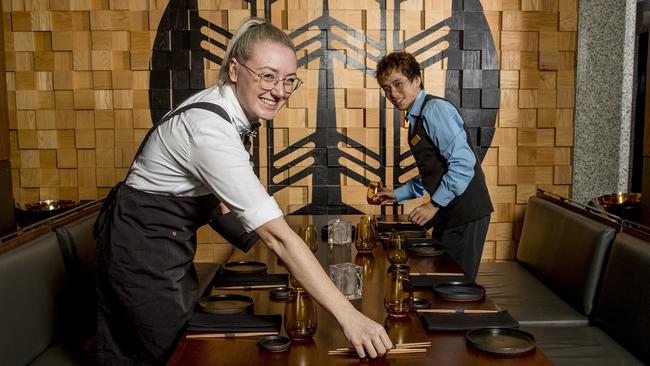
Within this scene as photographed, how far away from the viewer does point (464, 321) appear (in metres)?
1.92

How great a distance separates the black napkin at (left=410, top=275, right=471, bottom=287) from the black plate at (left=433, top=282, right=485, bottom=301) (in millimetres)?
55

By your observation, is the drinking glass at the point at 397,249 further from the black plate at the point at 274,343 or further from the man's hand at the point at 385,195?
the man's hand at the point at 385,195

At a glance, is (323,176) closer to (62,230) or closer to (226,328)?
(62,230)

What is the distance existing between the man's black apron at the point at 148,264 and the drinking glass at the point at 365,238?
1.06m

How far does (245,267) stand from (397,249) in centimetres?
57

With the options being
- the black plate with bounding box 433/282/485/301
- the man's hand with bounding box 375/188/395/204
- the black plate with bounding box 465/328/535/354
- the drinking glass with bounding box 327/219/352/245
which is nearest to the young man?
the man's hand with bounding box 375/188/395/204

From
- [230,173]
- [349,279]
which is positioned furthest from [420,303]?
[230,173]

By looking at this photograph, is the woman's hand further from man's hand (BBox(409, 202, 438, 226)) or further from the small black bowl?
man's hand (BBox(409, 202, 438, 226))

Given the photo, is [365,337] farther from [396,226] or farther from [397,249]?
[396,226]

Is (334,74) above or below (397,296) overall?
above

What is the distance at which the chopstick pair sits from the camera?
1.68 m

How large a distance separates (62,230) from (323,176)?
1.75 meters

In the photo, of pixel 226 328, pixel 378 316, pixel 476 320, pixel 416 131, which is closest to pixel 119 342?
pixel 226 328

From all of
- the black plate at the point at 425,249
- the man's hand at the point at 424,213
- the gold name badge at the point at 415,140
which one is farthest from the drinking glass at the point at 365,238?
the gold name badge at the point at 415,140
